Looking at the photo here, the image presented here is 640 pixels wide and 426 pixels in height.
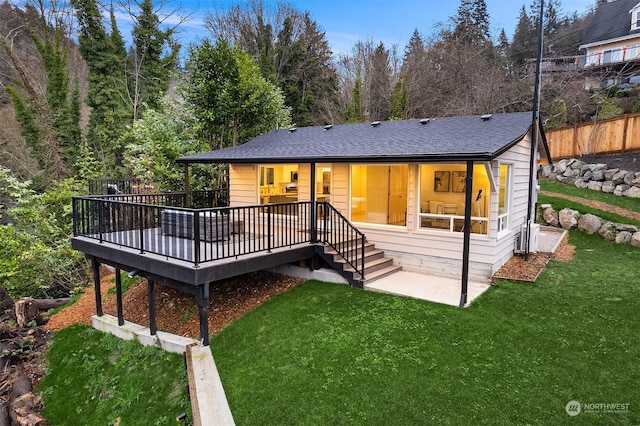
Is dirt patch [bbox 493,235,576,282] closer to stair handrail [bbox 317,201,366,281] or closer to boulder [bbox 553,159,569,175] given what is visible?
stair handrail [bbox 317,201,366,281]

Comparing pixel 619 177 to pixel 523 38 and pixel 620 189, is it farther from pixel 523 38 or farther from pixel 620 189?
pixel 523 38

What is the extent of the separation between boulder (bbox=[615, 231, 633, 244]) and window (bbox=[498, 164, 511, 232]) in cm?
420

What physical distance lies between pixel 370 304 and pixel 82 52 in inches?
871

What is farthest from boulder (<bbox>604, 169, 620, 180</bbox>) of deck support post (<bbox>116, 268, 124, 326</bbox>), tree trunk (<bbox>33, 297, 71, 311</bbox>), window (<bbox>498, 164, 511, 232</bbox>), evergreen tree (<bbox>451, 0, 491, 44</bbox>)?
tree trunk (<bbox>33, 297, 71, 311</bbox>)

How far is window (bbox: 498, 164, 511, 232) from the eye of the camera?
7.88 m

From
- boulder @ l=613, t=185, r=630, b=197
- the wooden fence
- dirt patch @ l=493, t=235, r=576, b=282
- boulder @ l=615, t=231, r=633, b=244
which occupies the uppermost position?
the wooden fence

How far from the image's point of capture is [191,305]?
749 cm

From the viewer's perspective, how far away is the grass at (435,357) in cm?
381

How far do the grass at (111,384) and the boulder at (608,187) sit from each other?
15.3 metres

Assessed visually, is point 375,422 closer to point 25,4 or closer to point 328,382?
point 328,382

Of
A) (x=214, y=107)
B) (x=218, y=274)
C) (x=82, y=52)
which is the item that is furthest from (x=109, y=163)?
(x=218, y=274)

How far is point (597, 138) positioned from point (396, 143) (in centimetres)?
1197

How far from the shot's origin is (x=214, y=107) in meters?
13.1

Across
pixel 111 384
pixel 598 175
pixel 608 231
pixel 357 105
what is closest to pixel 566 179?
pixel 598 175
